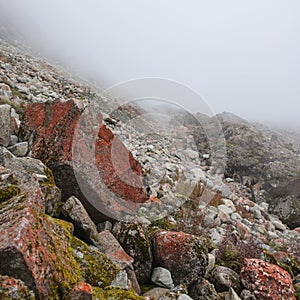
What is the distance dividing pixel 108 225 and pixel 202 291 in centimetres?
206

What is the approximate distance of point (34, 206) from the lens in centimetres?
297

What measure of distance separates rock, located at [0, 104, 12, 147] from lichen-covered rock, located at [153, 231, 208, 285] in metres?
3.90

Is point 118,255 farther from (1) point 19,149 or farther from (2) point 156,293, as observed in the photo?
(1) point 19,149

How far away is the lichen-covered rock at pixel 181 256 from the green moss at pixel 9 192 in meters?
2.60

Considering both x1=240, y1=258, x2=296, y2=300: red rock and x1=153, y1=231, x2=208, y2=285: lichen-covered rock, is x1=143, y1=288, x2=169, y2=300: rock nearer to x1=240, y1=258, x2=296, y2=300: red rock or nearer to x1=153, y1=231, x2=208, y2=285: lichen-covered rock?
x1=153, y1=231, x2=208, y2=285: lichen-covered rock

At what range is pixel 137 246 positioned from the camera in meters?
4.65

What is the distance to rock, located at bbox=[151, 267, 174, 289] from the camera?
4402 millimetres

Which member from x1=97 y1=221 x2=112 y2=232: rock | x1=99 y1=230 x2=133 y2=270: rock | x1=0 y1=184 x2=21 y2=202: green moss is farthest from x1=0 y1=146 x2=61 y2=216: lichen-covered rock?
x1=97 y1=221 x2=112 y2=232: rock

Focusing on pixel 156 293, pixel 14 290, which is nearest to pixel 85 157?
pixel 156 293

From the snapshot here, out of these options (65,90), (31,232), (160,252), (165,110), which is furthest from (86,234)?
(65,90)

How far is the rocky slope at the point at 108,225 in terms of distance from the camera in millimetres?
2668

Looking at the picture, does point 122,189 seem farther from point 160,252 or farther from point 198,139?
point 198,139

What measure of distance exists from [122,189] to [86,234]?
6.65 ft

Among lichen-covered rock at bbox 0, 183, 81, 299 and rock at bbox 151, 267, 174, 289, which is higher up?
lichen-covered rock at bbox 0, 183, 81, 299
